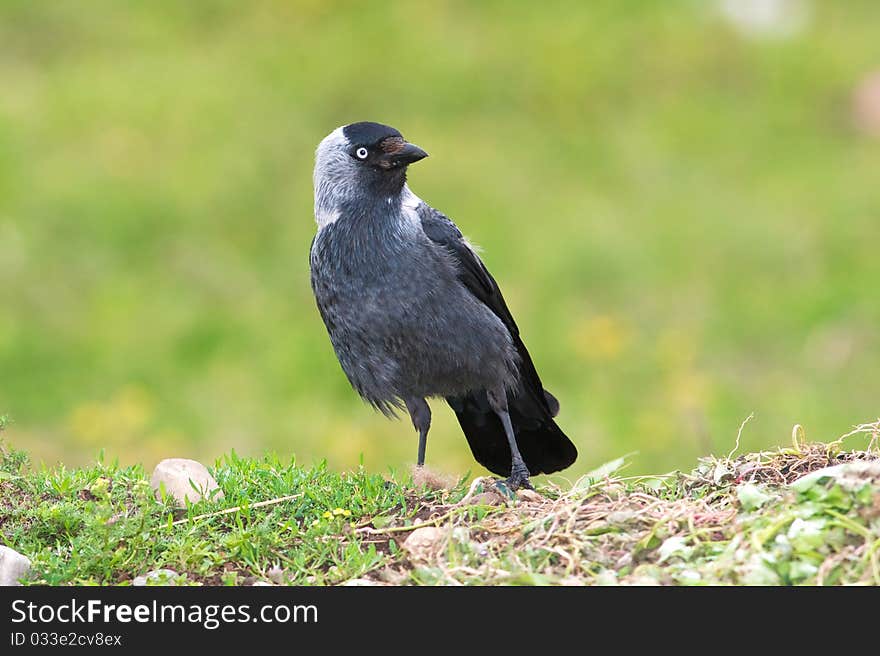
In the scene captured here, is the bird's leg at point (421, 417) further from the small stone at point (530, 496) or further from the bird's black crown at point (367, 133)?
the bird's black crown at point (367, 133)

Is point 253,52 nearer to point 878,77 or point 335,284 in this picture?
point 878,77

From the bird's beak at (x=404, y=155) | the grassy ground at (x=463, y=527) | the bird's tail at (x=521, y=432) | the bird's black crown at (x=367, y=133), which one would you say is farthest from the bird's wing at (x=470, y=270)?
the grassy ground at (x=463, y=527)

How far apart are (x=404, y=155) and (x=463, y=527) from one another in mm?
1989

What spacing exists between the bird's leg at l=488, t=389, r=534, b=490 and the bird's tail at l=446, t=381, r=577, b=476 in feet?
0.56

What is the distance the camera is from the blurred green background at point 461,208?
396 inches

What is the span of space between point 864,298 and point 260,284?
494cm

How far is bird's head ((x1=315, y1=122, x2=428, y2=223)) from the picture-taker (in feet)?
21.2

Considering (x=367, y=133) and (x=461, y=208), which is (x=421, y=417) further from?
(x=461, y=208)

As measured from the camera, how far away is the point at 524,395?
679 cm

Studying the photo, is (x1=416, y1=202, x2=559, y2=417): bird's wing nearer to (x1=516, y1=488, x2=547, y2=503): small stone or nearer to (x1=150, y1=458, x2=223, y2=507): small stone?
(x1=516, y1=488, x2=547, y2=503): small stone

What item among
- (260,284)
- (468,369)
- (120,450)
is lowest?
(468,369)

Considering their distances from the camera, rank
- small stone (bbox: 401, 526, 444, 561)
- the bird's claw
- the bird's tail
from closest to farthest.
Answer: small stone (bbox: 401, 526, 444, 561) < the bird's claw < the bird's tail

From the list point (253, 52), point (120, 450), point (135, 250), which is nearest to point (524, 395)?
point (120, 450)

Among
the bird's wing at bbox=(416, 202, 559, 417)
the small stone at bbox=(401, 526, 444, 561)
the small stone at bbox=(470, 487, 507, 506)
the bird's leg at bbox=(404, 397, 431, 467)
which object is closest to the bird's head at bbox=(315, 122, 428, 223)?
the bird's wing at bbox=(416, 202, 559, 417)
